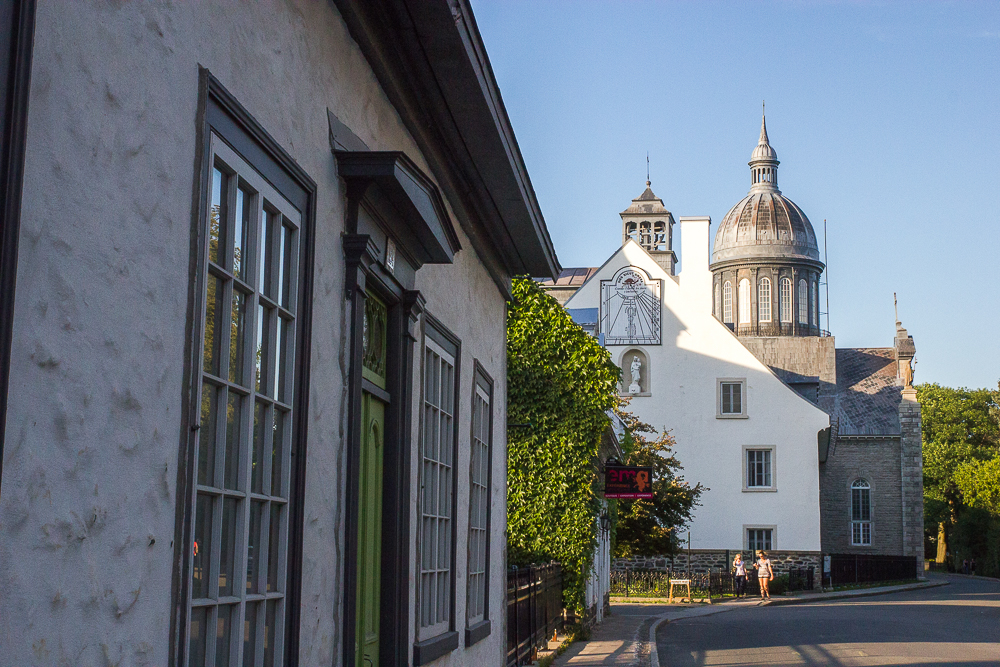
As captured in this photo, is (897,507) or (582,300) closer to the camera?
(582,300)

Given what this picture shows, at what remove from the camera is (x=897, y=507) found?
190ft

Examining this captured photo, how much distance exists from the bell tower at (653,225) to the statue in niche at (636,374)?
50.8 feet

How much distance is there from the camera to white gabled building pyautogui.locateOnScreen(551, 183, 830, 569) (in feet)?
143

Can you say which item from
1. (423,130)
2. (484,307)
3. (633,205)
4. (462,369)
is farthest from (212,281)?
(633,205)

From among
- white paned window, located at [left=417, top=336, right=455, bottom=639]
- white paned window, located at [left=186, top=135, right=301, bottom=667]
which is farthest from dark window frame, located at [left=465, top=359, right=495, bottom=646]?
white paned window, located at [left=186, top=135, right=301, bottom=667]

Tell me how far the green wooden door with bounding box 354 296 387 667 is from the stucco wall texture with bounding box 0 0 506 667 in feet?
7.37

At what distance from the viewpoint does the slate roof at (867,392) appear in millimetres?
59562

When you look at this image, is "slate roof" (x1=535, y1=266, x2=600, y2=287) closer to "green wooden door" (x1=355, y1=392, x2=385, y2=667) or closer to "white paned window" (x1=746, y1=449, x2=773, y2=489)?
"white paned window" (x1=746, y1=449, x2=773, y2=489)

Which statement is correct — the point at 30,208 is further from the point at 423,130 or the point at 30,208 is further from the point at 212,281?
the point at 423,130

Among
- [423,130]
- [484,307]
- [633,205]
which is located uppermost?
[633,205]

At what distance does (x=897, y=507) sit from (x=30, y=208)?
196 ft

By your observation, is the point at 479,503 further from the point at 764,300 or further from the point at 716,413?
the point at 764,300

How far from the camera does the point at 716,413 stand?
44.3m

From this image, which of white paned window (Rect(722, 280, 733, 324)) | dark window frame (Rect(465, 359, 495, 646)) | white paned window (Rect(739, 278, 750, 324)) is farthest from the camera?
white paned window (Rect(722, 280, 733, 324))
